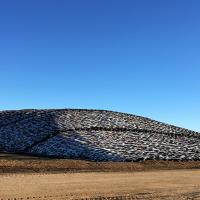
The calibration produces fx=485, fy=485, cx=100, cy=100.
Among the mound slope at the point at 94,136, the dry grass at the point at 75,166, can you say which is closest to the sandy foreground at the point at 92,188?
the dry grass at the point at 75,166

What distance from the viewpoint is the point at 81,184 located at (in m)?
29.2

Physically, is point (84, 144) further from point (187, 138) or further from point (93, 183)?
point (93, 183)

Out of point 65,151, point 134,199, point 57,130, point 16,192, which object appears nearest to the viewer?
point 134,199

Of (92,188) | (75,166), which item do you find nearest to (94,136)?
(75,166)

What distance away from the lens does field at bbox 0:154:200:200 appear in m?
24.0

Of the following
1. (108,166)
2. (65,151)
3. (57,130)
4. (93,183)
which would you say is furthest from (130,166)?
(57,130)

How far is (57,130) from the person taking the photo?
6150 cm

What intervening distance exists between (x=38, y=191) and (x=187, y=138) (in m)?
46.7

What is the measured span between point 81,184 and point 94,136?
98.2 ft

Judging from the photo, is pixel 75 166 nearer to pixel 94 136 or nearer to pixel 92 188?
pixel 92 188

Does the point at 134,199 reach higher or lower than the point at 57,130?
lower

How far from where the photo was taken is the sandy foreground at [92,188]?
2365 cm

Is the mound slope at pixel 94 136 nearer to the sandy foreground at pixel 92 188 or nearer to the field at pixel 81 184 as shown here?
the field at pixel 81 184

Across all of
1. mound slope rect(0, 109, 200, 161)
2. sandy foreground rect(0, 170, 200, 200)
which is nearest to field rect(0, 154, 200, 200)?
sandy foreground rect(0, 170, 200, 200)
